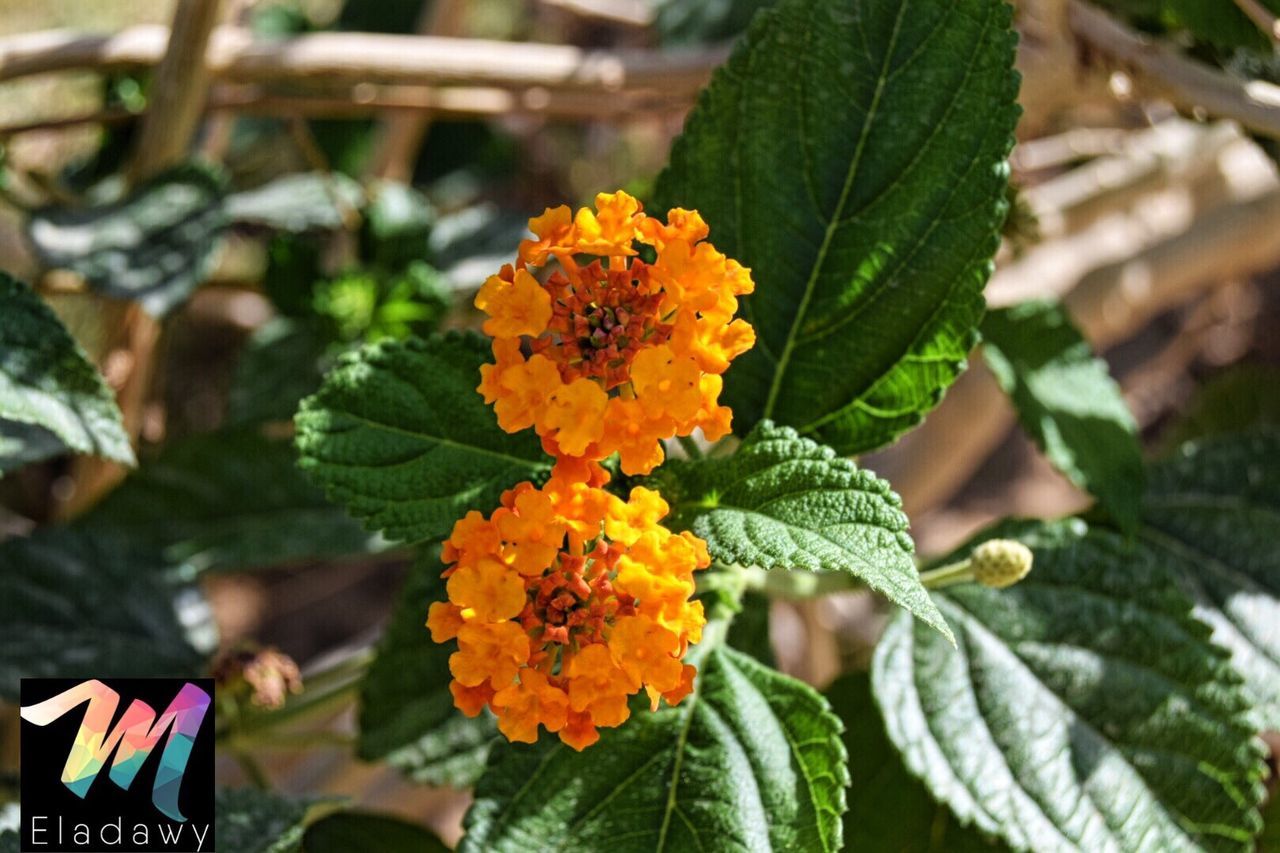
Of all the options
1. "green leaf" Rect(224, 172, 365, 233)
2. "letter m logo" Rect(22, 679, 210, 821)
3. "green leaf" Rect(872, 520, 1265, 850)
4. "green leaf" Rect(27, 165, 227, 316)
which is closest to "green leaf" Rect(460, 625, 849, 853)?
"green leaf" Rect(872, 520, 1265, 850)

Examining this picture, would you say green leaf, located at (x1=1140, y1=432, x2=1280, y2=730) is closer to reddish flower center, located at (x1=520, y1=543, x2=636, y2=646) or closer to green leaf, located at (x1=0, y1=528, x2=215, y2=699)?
reddish flower center, located at (x1=520, y1=543, x2=636, y2=646)

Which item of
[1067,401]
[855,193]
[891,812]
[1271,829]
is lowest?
[1271,829]

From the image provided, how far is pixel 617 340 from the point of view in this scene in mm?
603

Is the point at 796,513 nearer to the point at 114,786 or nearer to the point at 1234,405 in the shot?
the point at 114,786

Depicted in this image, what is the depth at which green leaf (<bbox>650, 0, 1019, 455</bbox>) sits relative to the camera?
710 mm

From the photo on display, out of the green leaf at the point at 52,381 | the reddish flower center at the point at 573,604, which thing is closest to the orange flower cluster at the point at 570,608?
the reddish flower center at the point at 573,604

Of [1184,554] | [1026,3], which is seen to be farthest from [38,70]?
[1184,554]

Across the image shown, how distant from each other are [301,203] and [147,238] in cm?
18

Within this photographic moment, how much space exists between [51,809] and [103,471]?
47 cm

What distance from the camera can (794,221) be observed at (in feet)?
2.50

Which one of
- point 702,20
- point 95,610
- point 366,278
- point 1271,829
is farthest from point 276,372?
point 1271,829

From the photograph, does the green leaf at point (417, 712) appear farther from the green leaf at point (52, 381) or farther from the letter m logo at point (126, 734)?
the green leaf at point (52, 381)

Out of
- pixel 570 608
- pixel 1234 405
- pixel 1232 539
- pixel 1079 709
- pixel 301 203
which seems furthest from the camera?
pixel 1234 405

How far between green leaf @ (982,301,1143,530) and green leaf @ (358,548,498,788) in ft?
1.38
